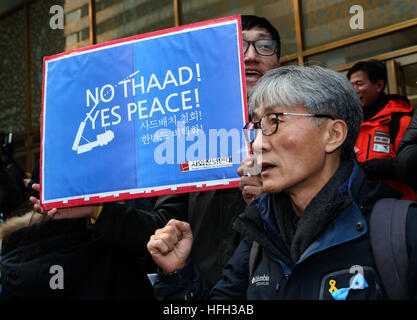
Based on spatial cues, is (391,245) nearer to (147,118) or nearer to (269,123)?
(269,123)

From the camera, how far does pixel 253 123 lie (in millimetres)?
1742

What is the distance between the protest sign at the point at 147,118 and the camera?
72.9 inches

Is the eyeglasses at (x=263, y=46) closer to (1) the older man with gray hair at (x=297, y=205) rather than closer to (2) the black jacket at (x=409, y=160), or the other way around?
(1) the older man with gray hair at (x=297, y=205)

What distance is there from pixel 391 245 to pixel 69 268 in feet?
4.38

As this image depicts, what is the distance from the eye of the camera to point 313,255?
153 centimetres

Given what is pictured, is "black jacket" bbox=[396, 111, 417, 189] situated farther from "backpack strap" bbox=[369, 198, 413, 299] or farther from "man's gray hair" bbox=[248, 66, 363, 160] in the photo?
"backpack strap" bbox=[369, 198, 413, 299]

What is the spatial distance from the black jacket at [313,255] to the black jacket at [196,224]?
32 cm

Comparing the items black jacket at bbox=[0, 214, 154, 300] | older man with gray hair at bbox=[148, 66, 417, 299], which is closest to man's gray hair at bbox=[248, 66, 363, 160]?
older man with gray hair at bbox=[148, 66, 417, 299]

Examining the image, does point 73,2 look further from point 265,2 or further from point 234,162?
point 234,162

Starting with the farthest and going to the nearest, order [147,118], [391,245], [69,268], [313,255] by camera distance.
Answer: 1. [69,268]
2. [147,118]
3. [313,255]
4. [391,245]

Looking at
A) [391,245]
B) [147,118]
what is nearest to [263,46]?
[147,118]

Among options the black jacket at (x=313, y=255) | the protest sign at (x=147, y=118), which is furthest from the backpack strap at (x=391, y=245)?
the protest sign at (x=147, y=118)
